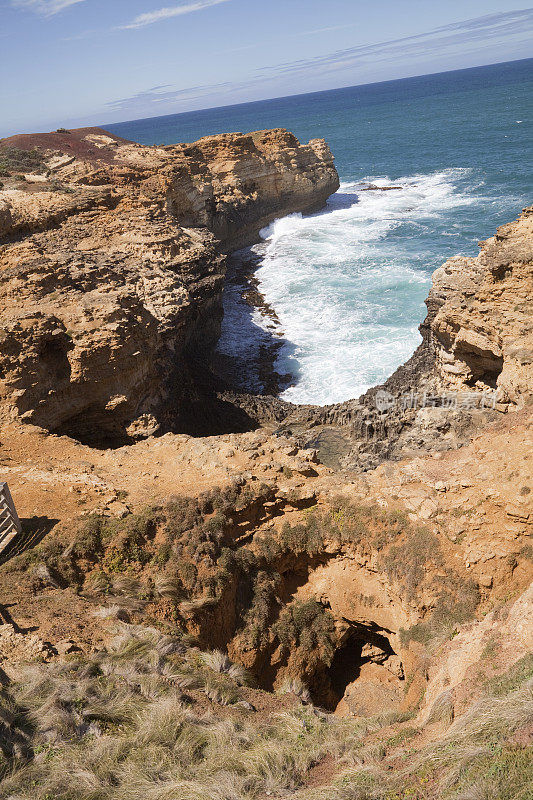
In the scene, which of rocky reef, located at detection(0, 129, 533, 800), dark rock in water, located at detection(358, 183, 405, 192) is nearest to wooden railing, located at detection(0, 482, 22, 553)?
rocky reef, located at detection(0, 129, 533, 800)

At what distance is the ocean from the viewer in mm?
32625

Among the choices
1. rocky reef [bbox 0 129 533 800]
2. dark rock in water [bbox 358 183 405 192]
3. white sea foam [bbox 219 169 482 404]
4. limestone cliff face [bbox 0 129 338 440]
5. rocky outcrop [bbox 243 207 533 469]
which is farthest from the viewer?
dark rock in water [bbox 358 183 405 192]

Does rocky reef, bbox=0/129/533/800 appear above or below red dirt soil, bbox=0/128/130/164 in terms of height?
below

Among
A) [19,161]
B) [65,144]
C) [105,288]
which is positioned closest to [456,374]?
[105,288]

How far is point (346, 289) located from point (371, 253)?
8.95 meters

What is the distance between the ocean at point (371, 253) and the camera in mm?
32625

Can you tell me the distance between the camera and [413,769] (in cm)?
704

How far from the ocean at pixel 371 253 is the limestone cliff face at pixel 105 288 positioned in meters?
5.87

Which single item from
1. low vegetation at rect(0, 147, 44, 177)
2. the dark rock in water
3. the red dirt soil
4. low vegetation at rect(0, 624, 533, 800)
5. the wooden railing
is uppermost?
the red dirt soil

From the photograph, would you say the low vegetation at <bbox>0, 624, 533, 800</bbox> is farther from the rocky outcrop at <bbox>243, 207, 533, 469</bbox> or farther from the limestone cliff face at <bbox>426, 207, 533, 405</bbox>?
the limestone cliff face at <bbox>426, 207, 533, 405</bbox>

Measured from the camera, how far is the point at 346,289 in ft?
137

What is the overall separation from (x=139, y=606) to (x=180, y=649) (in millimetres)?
1269

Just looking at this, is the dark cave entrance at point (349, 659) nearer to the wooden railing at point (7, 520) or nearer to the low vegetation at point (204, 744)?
the low vegetation at point (204, 744)

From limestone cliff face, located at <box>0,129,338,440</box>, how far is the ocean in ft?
19.3
